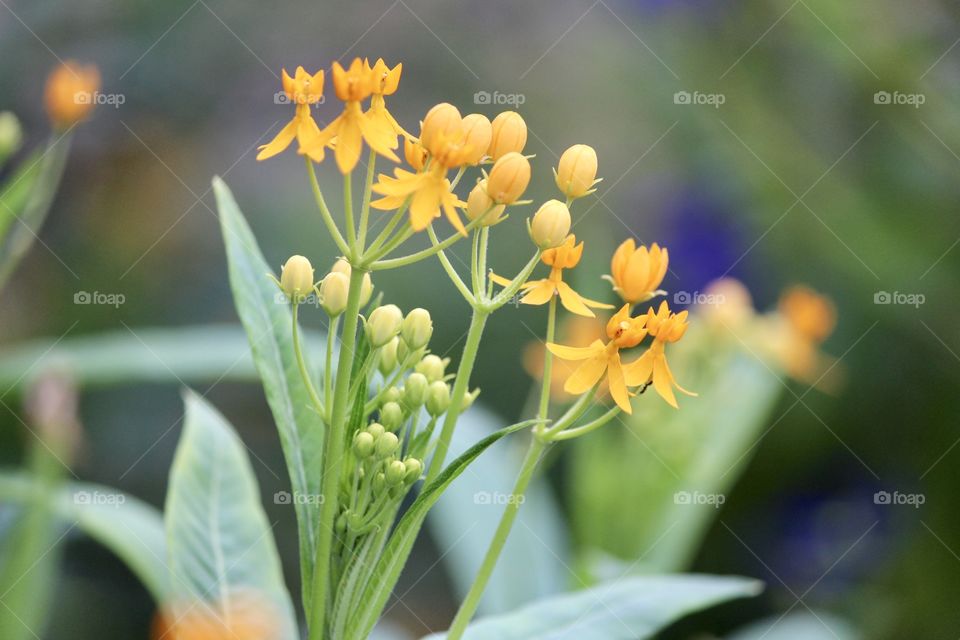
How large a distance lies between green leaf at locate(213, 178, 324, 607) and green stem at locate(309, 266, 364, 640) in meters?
0.03

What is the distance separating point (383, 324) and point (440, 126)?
19 cm

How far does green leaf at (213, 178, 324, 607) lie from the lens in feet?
3.03

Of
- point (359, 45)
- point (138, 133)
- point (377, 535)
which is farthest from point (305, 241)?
point (377, 535)

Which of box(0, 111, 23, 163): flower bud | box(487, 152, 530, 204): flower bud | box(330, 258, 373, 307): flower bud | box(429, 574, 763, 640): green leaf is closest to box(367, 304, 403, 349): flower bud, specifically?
box(330, 258, 373, 307): flower bud

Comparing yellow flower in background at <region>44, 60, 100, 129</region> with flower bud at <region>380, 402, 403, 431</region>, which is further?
yellow flower in background at <region>44, 60, 100, 129</region>

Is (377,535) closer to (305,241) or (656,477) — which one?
(656,477)

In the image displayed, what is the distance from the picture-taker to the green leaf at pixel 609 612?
1.08 metres

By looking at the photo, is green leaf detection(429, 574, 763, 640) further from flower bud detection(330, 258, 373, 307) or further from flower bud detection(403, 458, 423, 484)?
flower bud detection(330, 258, 373, 307)

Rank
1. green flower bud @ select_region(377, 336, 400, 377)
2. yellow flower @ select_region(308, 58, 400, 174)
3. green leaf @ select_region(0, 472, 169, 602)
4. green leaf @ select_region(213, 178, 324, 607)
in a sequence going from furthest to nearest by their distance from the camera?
green leaf @ select_region(0, 472, 169, 602) → green flower bud @ select_region(377, 336, 400, 377) → green leaf @ select_region(213, 178, 324, 607) → yellow flower @ select_region(308, 58, 400, 174)

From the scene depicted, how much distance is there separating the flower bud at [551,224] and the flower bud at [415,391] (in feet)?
0.60

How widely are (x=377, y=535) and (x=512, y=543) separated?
3.92ft

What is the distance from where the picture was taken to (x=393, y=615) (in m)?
3.18

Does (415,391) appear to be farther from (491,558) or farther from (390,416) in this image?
(491,558)

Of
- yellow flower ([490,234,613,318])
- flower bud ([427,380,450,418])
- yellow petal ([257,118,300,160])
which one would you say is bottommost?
flower bud ([427,380,450,418])
